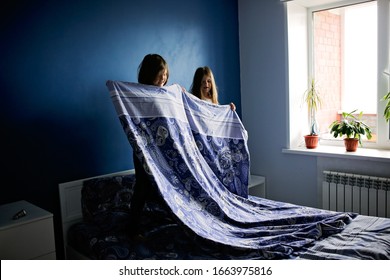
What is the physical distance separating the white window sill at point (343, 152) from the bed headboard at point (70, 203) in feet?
6.44

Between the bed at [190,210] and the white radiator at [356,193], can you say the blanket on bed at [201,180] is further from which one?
the white radiator at [356,193]

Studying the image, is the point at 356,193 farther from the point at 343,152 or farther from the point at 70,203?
the point at 70,203

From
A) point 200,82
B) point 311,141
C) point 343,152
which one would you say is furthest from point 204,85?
point 343,152

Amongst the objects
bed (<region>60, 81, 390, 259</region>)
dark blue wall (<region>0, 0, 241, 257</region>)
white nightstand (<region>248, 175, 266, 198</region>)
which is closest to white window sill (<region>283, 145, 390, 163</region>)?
white nightstand (<region>248, 175, 266, 198</region>)

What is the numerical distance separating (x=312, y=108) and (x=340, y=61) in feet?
1.73

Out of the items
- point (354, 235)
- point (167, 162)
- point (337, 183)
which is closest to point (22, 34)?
point (167, 162)

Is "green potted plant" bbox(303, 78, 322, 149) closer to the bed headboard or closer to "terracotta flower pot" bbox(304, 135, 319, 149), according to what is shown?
"terracotta flower pot" bbox(304, 135, 319, 149)

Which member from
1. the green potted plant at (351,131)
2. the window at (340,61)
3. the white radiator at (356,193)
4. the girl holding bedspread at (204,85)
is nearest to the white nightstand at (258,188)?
the window at (340,61)

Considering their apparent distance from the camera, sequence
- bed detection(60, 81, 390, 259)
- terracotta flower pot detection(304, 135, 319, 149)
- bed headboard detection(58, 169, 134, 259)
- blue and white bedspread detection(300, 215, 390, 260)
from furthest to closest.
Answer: terracotta flower pot detection(304, 135, 319, 149)
bed headboard detection(58, 169, 134, 259)
bed detection(60, 81, 390, 259)
blue and white bedspread detection(300, 215, 390, 260)

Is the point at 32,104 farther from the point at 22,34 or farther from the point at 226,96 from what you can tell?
the point at 226,96

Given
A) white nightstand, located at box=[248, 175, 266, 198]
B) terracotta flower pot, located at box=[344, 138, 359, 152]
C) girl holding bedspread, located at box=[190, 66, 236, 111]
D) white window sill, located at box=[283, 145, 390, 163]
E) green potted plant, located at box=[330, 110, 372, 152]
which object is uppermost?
girl holding bedspread, located at box=[190, 66, 236, 111]

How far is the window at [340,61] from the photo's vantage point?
340 centimetres

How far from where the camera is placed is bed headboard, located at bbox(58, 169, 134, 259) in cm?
258

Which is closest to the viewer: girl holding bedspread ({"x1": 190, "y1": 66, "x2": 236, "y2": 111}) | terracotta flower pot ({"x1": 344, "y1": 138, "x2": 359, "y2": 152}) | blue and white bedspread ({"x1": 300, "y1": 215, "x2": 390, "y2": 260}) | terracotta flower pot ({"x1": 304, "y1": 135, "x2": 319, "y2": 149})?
blue and white bedspread ({"x1": 300, "y1": 215, "x2": 390, "y2": 260})
